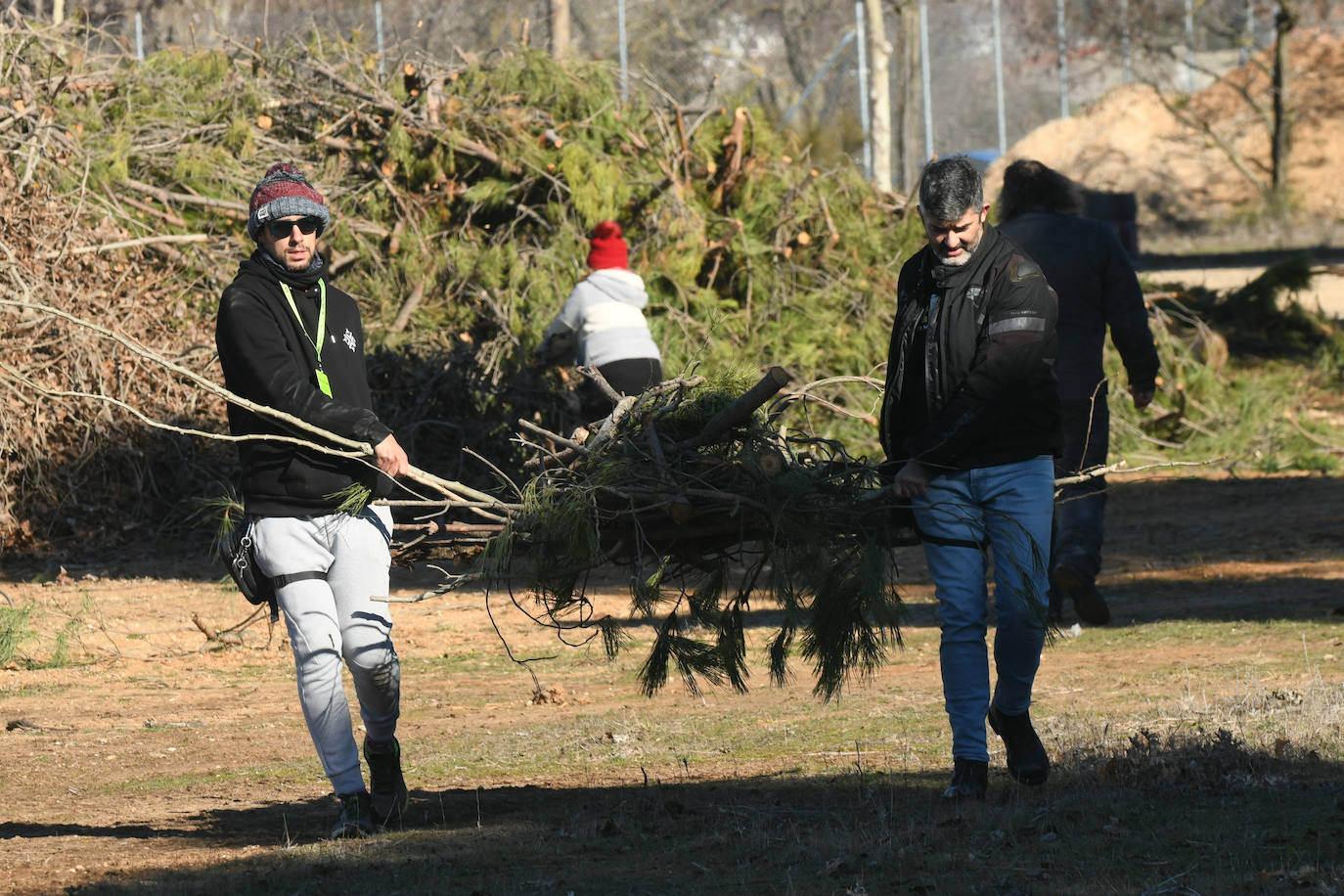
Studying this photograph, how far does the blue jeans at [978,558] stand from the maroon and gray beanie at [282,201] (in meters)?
2.03

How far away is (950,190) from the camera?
4.75 metres

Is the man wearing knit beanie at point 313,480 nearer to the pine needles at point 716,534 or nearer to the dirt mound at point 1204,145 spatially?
the pine needles at point 716,534

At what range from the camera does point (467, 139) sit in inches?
552

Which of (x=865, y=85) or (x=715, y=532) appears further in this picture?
(x=865, y=85)

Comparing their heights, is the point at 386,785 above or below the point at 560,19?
Answer: below

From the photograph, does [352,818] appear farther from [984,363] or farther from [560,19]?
[560,19]

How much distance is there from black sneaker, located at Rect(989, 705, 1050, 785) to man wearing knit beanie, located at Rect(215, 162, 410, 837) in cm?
190

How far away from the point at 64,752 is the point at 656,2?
38451 mm

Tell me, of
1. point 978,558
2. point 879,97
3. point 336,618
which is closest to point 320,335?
point 336,618

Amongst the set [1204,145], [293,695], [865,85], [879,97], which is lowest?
[293,695]

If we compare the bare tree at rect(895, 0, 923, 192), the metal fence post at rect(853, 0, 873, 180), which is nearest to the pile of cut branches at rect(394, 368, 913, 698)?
the metal fence post at rect(853, 0, 873, 180)

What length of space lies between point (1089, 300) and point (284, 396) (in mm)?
4249

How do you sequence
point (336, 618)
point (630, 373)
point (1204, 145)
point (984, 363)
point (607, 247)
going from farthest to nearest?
point (1204, 145) → point (607, 247) → point (630, 373) → point (336, 618) → point (984, 363)

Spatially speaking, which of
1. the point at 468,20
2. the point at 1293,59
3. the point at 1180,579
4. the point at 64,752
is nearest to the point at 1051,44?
the point at 1293,59
